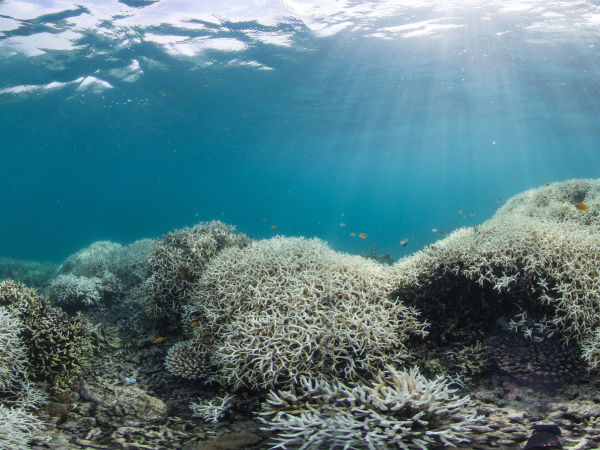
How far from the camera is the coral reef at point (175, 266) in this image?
23.5 feet

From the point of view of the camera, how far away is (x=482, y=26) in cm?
1827

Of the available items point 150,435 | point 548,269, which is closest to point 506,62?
point 548,269

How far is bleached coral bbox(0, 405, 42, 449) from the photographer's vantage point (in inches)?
129

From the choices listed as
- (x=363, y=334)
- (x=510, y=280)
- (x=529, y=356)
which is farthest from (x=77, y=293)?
(x=529, y=356)

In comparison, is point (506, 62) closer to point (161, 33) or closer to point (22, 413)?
point (161, 33)

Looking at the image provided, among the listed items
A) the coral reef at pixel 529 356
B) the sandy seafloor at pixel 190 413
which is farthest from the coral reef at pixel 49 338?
the coral reef at pixel 529 356

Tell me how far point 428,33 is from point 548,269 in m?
18.7

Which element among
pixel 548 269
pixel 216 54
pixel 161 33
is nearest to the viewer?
pixel 548 269

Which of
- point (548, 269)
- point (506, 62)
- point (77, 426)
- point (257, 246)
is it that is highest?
point (506, 62)

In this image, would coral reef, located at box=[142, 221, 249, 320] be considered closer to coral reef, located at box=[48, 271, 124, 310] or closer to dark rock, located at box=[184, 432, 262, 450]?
coral reef, located at box=[48, 271, 124, 310]

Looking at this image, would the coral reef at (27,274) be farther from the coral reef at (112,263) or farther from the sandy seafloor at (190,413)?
the sandy seafloor at (190,413)

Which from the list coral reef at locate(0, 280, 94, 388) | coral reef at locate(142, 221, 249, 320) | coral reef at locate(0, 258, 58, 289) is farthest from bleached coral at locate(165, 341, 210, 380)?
coral reef at locate(0, 258, 58, 289)

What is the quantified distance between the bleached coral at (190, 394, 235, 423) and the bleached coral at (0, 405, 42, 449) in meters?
1.70

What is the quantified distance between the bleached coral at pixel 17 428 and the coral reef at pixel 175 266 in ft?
10.0
